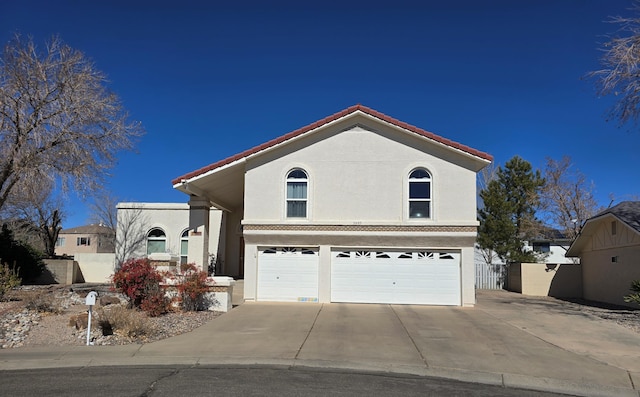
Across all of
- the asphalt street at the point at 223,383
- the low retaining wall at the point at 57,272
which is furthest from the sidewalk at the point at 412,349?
the low retaining wall at the point at 57,272

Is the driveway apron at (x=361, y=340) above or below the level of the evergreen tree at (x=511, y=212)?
below

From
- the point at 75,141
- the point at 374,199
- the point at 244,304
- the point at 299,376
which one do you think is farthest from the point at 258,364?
the point at 75,141

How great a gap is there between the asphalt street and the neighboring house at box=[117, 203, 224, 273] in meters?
19.5

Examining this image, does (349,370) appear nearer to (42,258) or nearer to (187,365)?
(187,365)

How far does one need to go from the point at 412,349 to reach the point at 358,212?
882cm

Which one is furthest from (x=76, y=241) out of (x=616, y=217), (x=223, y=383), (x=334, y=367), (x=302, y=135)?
(x=223, y=383)

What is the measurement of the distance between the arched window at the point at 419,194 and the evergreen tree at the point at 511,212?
44.2ft

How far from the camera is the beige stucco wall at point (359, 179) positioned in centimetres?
1916

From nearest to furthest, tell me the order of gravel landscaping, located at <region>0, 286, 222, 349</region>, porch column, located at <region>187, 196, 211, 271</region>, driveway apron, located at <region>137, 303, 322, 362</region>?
driveway apron, located at <region>137, 303, 322, 362</region>, gravel landscaping, located at <region>0, 286, 222, 349</region>, porch column, located at <region>187, 196, 211, 271</region>

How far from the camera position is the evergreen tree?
102ft

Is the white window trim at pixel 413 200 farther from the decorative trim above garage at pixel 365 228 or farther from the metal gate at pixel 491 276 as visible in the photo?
the metal gate at pixel 491 276

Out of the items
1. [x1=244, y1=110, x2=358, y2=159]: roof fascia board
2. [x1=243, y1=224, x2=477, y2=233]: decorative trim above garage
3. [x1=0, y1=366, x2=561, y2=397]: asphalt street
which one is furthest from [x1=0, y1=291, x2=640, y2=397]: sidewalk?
[x1=244, y1=110, x2=358, y2=159]: roof fascia board

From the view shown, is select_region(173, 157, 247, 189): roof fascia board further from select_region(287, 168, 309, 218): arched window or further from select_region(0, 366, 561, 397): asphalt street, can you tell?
select_region(0, 366, 561, 397): asphalt street

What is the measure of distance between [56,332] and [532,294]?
22.3m
